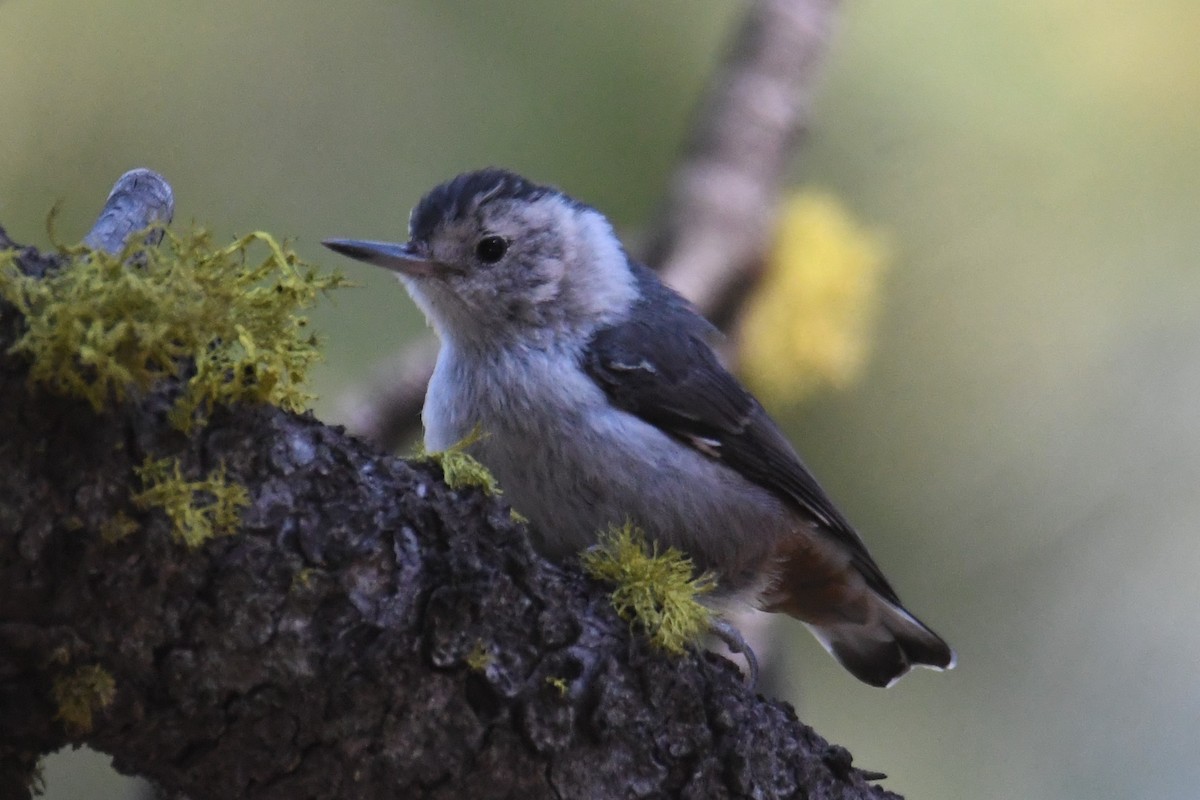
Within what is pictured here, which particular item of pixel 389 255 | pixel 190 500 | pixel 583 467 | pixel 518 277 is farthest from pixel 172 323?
pixel 518 277

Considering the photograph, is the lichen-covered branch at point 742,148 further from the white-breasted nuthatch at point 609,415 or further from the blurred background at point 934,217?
the blurred background at point 934,217

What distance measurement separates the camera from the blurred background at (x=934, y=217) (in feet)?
12.0

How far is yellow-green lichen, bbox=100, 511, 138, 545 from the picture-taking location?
136cm

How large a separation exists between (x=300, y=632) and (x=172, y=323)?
38cm

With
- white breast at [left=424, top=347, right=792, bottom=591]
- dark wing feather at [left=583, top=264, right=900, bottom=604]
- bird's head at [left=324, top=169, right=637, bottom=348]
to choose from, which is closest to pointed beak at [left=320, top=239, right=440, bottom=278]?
bird's head at [left=324, top=169, right=637, bottom=348]

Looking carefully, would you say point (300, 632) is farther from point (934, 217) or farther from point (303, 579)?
point (934, 217)

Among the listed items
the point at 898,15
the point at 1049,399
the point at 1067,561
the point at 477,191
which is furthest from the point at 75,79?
the point at 1067,561

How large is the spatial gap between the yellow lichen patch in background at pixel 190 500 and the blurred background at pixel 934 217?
2.12 meters

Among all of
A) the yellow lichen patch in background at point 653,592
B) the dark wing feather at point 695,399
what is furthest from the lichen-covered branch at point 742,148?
the yellow lichen patch in background at point 653,592

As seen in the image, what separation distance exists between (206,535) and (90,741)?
0.30 m

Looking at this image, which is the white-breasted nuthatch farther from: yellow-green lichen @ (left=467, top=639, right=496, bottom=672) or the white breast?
yellow-green lichen @ (left=467, top=639, right=496, bottom=672)

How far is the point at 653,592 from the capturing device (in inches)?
76.0

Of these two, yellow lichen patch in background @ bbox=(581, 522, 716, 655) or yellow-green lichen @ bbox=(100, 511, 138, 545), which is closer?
yellow-green lichen @ bbox=(100, 511, 138, 545)

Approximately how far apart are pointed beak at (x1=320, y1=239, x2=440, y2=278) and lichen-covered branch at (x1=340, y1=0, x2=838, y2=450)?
0.32 metres
